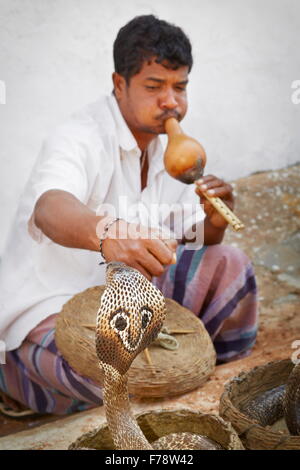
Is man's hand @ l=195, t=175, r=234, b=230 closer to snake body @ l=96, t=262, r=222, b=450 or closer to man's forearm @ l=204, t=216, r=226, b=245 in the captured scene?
man's forearm @ l=204, t=216, r=226, b=245

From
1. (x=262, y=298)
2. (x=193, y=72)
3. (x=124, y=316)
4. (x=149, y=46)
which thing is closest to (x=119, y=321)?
(x=124, y=316)

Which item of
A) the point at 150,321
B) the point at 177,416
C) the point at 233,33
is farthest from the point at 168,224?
the point at 233,33

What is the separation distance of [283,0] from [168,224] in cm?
252

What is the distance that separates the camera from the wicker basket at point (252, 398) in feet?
5.53

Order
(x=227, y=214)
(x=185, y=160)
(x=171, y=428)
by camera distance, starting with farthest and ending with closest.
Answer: (x=185, y=160)
(x=227, y=214)
(x=171, y=428)

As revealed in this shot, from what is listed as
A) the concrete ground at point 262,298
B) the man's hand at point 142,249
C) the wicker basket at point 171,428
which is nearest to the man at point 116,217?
the concrete ground at point 262,298

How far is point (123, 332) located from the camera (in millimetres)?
1358

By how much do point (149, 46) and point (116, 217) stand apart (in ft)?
2.35

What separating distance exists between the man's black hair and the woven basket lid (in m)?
0.97

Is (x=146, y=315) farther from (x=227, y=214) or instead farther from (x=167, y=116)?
(x=167, y=116)

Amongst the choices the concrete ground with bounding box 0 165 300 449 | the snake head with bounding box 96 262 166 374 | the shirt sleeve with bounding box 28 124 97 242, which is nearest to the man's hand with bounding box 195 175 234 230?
the shirt sleeve with bounding box 28 124 97 242

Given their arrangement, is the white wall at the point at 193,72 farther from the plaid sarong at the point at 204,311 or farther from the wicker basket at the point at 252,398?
the wicker basket at the point at 252,398

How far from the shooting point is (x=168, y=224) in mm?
3090

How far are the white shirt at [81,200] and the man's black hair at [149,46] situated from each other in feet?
0.79
